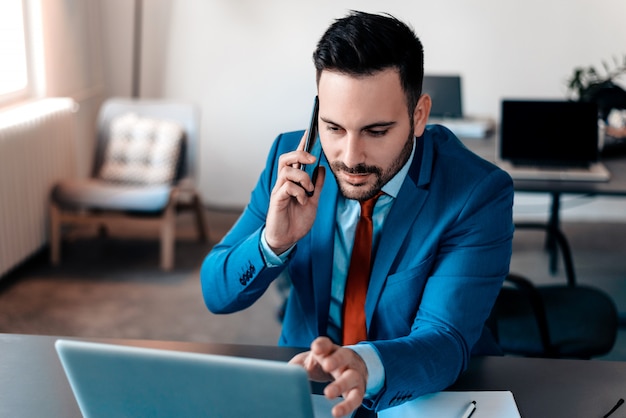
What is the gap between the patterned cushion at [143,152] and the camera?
476 centimetres

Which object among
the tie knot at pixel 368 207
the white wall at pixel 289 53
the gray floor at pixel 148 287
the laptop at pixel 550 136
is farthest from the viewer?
the white wall at pixel 289 53

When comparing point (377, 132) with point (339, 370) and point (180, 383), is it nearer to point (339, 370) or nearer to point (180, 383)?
point (339, 370)

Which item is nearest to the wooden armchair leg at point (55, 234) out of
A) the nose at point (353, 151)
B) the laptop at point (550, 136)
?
the laptop at point (550, 136)

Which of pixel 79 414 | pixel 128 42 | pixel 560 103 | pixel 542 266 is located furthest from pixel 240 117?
pixel 79 414

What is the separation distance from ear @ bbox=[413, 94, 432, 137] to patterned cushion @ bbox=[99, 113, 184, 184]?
129 inches

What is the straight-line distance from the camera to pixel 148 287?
436 centimetres

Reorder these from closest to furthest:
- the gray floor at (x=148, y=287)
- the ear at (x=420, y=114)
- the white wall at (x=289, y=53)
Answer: the ear at (x=420, y=114)
the gray floor at (x=148, y=287)
the white wall at (x=289, y=53)

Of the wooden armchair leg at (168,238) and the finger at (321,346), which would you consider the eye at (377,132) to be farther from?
the wooden armchair leg at (168,238)

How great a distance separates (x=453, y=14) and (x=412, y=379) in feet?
13.9

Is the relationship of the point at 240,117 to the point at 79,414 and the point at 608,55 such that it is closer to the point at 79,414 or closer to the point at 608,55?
the point at 608,55

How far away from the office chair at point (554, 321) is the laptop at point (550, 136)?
80cm

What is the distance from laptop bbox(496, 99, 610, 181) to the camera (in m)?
3.41

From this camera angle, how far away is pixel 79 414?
137 centimetres

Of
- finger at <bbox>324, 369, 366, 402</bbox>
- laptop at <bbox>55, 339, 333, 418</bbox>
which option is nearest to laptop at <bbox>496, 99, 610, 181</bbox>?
finger at <bbox>324, 369, 366, 402</bbox>
